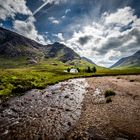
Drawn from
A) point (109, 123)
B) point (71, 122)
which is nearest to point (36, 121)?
point (71, 122)

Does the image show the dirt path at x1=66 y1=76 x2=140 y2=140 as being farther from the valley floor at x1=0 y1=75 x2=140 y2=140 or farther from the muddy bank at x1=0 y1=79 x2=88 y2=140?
the muddy bank at x1=0 y1=79 x2=88 y2=140

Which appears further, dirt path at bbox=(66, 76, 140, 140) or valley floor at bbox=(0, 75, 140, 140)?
valley floor at bbox=(0, 75, 140, 140)

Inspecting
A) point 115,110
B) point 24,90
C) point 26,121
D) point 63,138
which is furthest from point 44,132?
point 24,90

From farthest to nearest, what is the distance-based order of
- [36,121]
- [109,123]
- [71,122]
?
[36,121] → [71,122] → [109,123]

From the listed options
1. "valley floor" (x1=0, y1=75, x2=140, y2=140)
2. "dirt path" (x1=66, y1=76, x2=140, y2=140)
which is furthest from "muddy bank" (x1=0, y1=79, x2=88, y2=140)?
"dirt path" (x1=66, y1=76, x2=140, y2=140)

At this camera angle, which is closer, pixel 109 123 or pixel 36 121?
pixel 109 123

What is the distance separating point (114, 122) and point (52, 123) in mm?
7110

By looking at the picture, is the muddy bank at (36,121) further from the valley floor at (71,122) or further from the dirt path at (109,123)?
the dirt path at (109,123)

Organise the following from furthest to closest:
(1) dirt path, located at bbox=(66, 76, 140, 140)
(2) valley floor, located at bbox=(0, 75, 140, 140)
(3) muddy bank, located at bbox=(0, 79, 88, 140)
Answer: (3) muddy bank, located at bbox=(0, 79, 88, 140), (2) valley floor, located at bbox=(0, 75, 140, 140), (1) dirt path, located at bbox=(66, 76, 140, 140)

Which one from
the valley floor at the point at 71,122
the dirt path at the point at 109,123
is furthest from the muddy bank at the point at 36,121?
the dirt path at the point at 109,123

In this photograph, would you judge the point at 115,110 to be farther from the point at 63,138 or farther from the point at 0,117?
the point at 0,117

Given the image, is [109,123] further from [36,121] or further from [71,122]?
[36,121]

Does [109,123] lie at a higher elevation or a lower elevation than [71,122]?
higher

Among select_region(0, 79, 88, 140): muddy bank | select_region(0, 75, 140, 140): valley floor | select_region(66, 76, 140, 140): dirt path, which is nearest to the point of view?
select_region(66, 76, 140, 140): dirt path
